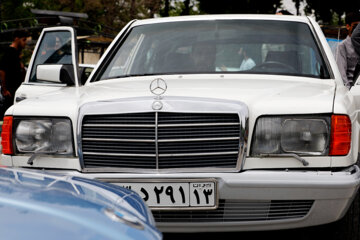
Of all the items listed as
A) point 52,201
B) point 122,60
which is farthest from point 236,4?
point 52,201

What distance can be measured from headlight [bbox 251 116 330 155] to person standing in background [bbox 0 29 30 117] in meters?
6.76

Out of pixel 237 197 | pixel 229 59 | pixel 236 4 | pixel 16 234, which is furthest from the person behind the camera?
pixel 236 4

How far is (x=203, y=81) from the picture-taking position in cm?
416

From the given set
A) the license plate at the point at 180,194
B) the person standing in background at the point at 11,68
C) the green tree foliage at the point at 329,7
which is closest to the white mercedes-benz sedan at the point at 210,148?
the license plate at the point at 180,194

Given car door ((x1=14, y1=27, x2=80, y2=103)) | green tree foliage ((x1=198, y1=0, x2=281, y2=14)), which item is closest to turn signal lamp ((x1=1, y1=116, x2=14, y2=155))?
car door ((x1=14, y1=27, x2=80, y2=103))

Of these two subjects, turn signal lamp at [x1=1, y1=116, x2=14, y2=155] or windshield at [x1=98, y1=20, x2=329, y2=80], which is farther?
windshield at [x1=98, y1=20, x2=329, y2=80]

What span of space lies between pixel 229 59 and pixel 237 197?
1.54 metres

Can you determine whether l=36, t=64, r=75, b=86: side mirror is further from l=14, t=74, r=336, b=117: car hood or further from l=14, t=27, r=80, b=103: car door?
l=14, t=27, r=80, b=103: car door

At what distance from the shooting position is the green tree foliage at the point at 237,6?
153 ft

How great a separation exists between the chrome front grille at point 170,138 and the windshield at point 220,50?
108 centimetres

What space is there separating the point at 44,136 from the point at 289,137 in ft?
4.73

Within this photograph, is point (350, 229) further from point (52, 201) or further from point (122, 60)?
point (52, 201)

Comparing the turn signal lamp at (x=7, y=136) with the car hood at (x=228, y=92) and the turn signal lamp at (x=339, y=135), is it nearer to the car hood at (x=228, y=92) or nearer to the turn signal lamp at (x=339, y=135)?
the car hood at (x=228, y=92)

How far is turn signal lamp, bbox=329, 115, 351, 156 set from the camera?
353cm
